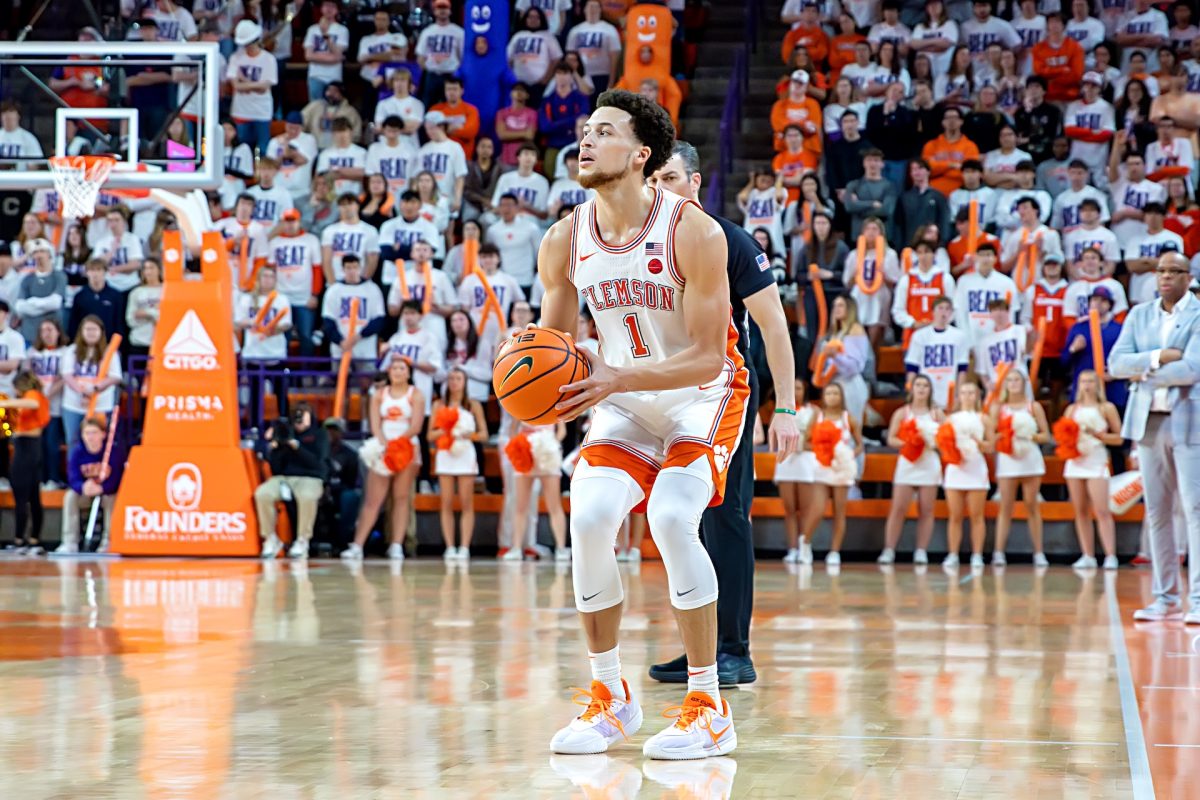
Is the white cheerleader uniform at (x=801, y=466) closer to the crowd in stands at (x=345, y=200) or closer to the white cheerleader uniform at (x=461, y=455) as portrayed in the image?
the crowd in stands at (x=345, y=200)

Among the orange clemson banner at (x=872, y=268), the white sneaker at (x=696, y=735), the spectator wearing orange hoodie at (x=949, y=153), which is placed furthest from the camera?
the spectator wearing orange hoodie at (x=949, y=153)

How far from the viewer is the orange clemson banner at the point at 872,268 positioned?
585 inches

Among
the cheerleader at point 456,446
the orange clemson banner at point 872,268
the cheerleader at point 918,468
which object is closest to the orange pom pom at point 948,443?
the cheerleader at point 918,468

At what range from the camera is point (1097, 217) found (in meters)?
15.1

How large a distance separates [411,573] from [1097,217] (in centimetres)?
765

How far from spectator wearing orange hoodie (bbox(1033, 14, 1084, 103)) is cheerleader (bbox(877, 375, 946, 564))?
200 inches

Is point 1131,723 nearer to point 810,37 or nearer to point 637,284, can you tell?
point 637,284

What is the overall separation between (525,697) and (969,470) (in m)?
8.70

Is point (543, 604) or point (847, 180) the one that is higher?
point (847, 180)

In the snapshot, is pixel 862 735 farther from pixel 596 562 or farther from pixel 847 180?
pixel 847 180

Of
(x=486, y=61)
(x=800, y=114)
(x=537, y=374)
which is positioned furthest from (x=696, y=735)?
(x=486, y=61)

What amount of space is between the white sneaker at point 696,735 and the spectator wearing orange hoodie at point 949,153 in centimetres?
1246

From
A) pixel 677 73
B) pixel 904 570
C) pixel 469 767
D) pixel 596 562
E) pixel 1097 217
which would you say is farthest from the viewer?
pixel 677 73

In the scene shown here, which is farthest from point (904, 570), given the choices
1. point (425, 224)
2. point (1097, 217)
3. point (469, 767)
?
point (469, 767)
